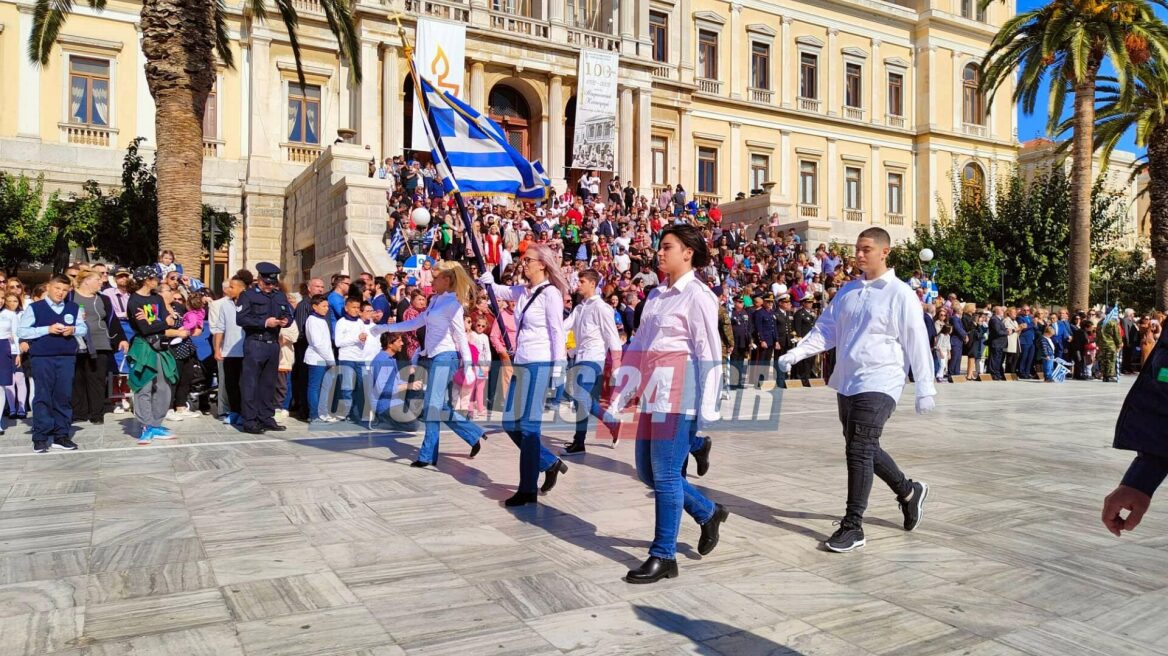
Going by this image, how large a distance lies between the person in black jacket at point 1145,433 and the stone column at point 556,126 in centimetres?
2928

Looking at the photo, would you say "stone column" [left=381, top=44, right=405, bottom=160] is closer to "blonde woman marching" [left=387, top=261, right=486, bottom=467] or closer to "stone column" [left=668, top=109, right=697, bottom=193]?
"stone column" [left=668, top=109, right=697, bottom=193]

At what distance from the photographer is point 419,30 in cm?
2567

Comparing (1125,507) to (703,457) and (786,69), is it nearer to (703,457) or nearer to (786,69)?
(703,457)


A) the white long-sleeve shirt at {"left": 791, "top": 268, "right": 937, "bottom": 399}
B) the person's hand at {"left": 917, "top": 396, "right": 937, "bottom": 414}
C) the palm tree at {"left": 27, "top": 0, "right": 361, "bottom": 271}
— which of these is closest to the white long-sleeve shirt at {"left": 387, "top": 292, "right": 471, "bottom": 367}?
the white long-sleeve shirt at {"left": 791, "top": 268, "right": 937, "bottom": 399}

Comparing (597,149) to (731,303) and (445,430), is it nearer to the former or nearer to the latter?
(731,303)

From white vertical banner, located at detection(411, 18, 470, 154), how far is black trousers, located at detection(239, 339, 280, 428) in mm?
16961

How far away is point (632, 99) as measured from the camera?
32.7 metres

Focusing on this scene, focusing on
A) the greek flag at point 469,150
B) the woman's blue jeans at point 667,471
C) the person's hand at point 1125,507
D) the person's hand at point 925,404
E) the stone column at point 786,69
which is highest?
the stone column at point 786,69

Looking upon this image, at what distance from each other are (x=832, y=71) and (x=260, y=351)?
38357mm

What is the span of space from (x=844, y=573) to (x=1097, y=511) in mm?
2638

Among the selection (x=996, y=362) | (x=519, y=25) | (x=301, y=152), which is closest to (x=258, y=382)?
(x=996, y=362)

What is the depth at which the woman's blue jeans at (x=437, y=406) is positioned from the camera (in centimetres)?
708

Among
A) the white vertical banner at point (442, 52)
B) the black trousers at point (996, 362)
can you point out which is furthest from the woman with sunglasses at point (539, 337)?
the white vertical banner at point (442, 52)

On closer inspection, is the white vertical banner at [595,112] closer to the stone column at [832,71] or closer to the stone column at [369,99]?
the stone column at [369,99]
